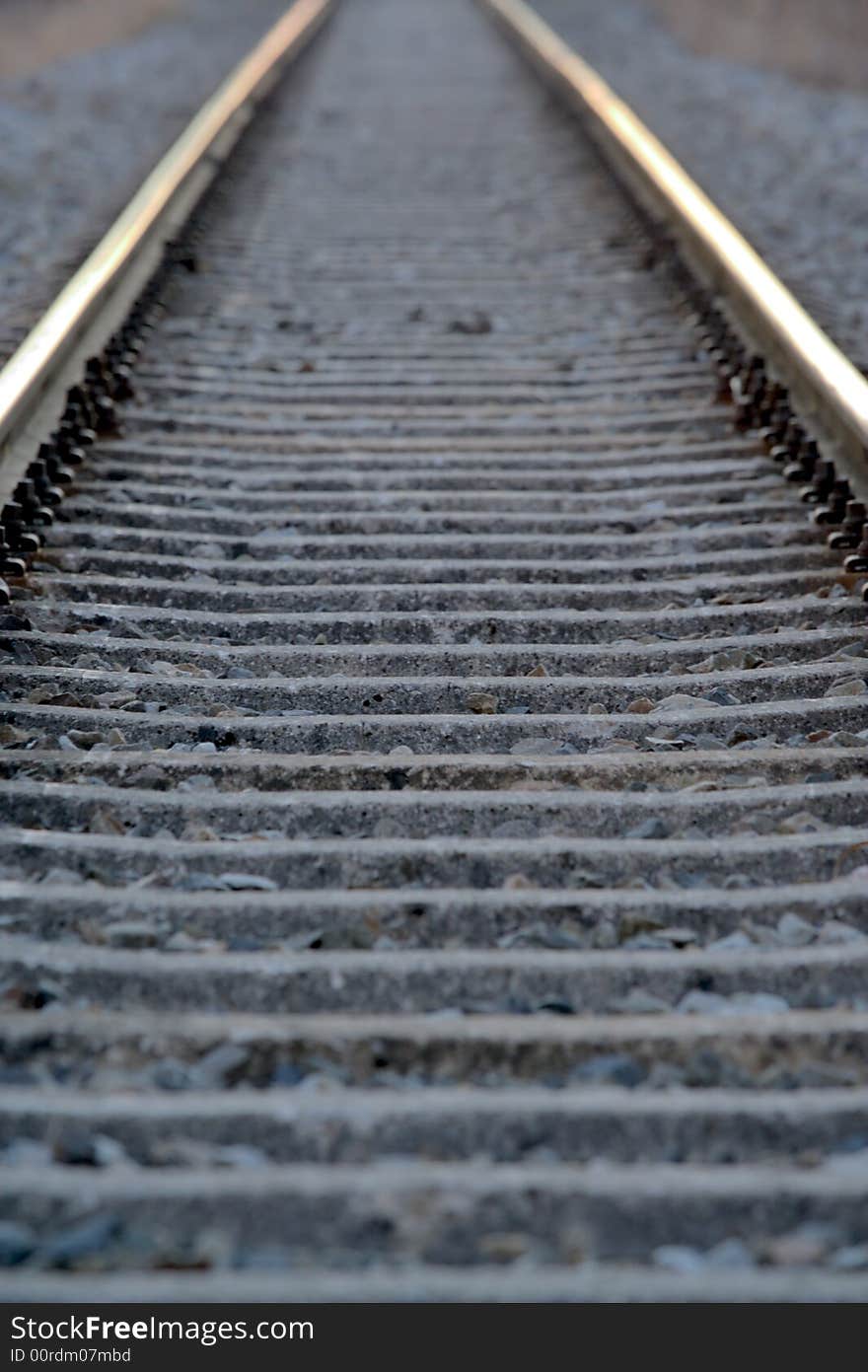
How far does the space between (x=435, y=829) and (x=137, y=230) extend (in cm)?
371

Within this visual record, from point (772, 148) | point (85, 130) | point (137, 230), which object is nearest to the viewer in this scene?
point (137, 230)

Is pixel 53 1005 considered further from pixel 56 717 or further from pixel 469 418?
pixel 469 418

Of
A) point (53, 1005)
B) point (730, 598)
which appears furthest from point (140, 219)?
point (53, 1005)

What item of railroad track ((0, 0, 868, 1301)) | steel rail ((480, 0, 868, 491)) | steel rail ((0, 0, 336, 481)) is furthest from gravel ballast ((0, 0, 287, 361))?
steel rail ((480, 0, 868, 491))

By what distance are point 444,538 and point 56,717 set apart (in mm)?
1183

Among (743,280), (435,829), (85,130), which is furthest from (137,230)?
(435,829)

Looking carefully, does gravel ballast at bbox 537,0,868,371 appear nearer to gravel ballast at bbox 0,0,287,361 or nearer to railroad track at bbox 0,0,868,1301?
railroad track at bbox 0,0,868,1301

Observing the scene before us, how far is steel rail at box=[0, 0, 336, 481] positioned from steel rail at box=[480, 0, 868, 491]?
181cm

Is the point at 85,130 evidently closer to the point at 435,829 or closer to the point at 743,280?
the point at 743,280

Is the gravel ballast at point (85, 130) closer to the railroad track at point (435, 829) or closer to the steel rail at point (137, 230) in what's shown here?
the steel rail at point (137, 230)

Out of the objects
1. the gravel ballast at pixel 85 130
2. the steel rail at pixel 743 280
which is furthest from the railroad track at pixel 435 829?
the gravel ballast at pixel 85 130

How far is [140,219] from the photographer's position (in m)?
5.82

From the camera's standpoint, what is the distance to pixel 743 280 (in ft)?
16.5
